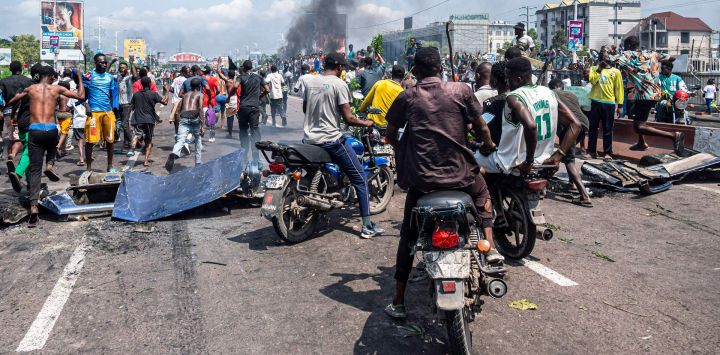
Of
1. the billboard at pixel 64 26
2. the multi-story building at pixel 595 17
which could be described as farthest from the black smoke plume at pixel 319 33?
the multi-story building at pixel 595 17

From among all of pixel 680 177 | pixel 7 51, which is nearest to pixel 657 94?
pixel 680 177

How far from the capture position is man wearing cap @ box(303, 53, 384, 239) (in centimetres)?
689

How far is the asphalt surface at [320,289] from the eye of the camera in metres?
4.39

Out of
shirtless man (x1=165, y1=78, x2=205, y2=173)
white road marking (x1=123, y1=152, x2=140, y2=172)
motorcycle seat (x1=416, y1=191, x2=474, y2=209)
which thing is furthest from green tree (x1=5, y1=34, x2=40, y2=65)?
motorcycle seat (x1=416, y1=191, x2=474, y2=209)

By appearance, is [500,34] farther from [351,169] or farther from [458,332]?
[458,332]

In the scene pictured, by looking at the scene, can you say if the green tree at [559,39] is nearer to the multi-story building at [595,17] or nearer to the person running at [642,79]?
the multi-story building at [595,17]

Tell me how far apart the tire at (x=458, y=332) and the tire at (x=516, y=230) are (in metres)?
2.03

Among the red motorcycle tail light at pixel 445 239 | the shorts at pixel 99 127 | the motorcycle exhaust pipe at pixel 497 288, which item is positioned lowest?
the motorcycle exhaust pipe at pixel 497 288

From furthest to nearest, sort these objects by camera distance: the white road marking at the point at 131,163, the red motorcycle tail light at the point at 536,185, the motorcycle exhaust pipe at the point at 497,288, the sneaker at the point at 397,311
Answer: the white road marking at the point at 131,163 < the red motorcycle tail light at the point at 536,185 < the sneaker at the point at 397,311 < the motorcycle exhaust pipe at the point at 497,288

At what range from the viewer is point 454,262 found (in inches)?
155

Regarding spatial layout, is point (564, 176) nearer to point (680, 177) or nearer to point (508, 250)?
point (680, 177)

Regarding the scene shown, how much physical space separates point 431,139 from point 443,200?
18.1 inches

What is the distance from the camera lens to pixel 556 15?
139125 mm

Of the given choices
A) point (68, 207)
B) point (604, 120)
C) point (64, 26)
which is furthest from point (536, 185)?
point (64, 26)
